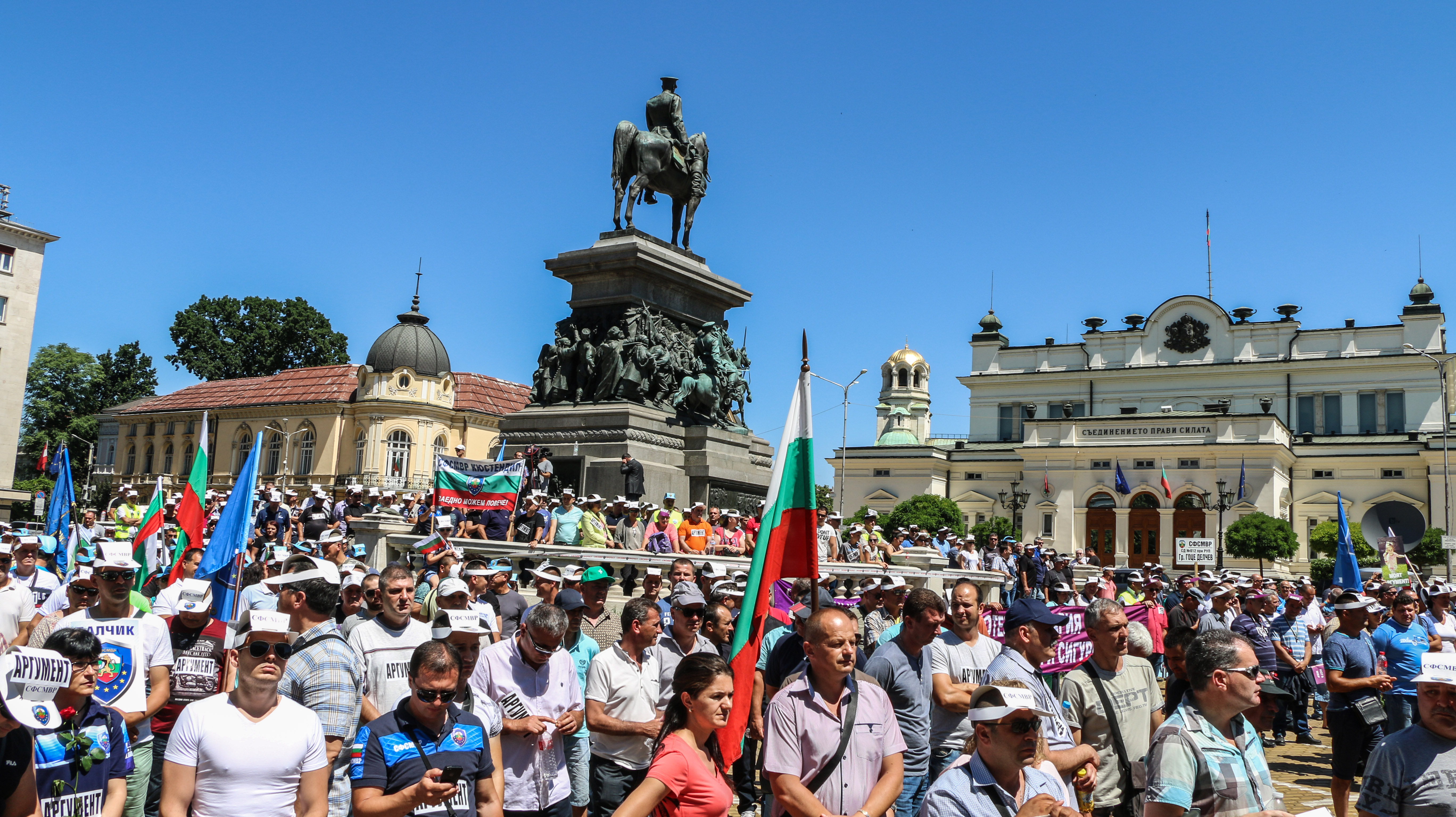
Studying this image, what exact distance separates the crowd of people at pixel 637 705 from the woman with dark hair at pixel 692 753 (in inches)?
0.4

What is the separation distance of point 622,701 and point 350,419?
192ft

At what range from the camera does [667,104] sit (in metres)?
23.0

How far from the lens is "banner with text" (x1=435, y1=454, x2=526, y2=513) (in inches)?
618

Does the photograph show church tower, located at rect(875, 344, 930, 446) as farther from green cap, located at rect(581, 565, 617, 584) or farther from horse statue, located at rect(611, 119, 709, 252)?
green cap, located at rect(581, 565, 617, 584)

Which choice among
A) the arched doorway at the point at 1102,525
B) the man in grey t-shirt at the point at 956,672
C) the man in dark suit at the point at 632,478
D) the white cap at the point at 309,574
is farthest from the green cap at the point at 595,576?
the arched doorway at the point at 1102,525

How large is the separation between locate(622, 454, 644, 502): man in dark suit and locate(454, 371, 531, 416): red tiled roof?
44368 millimetres

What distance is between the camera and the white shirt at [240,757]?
4.47 metres

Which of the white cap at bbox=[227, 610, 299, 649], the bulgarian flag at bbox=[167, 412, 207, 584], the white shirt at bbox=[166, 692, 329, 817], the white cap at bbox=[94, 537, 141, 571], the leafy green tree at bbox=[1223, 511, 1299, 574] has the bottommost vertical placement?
the white shirt at bbox=[166, 692, 329, 817]

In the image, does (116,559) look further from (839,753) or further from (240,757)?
(839,753)

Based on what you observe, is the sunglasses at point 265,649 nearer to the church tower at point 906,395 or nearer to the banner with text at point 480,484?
the banner with text at point 480,484

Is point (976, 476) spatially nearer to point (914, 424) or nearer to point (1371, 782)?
point (914, 424)

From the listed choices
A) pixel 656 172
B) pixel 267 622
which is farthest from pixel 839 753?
pixel 656 172

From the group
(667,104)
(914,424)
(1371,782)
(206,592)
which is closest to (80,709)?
(206,592)

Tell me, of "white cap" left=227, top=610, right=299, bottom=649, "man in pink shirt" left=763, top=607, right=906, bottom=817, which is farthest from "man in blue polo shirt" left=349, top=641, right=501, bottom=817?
"man in pink shirt" left=763, top=607, right=906, bottom=817
